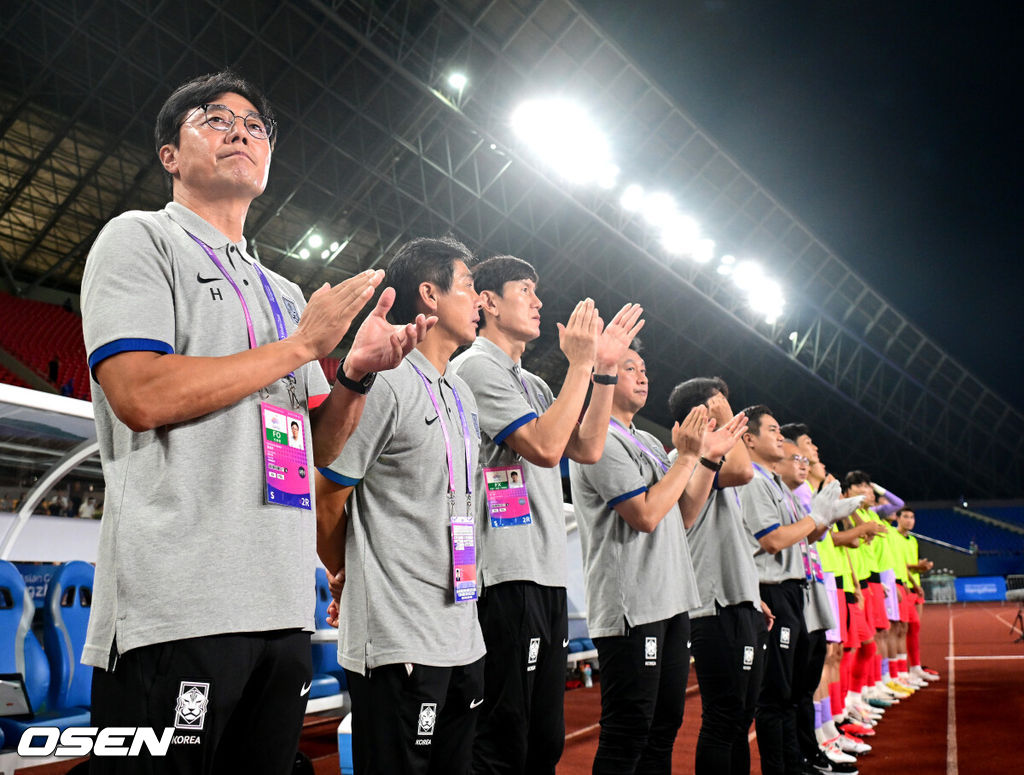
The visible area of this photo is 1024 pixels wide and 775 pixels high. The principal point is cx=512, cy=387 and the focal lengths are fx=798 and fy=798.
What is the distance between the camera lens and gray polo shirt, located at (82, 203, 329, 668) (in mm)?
1157

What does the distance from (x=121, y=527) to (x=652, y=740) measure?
2173 mm

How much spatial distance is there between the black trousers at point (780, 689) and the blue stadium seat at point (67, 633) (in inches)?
113

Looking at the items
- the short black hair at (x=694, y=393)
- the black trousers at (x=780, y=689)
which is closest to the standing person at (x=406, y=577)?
the short black hair at (x=694, y=393)

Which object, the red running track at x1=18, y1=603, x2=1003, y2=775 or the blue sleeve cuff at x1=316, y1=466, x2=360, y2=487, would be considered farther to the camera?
the red running track at x1=18, y1=603, x2=1003, y2=775

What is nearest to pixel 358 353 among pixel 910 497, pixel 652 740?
pixel 652 740

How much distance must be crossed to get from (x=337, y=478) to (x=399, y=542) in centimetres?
20

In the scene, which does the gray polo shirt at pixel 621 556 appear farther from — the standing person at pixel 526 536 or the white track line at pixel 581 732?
the white track line at pixel 581 732

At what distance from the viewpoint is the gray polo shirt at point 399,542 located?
175 centimetres

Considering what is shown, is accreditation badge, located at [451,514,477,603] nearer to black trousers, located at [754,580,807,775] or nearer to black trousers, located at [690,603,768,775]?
black trousers, located at [690,603,768,775]

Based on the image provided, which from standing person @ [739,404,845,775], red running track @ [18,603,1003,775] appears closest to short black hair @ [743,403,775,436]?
standing person @ [739,404,845,775]

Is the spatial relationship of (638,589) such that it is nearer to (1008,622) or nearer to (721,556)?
(721,556)

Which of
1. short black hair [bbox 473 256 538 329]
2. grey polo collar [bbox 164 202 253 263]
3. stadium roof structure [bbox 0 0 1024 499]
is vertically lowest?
grey polo collar [bbox 164 202 253 263]

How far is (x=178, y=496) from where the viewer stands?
1.19 meters

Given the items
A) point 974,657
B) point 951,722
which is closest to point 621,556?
point 951,722
